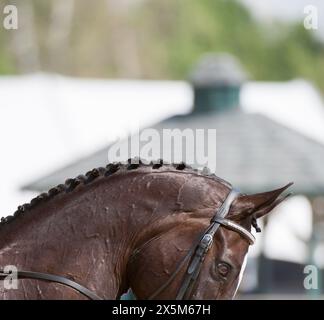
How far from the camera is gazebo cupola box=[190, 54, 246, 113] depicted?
44.3 feet

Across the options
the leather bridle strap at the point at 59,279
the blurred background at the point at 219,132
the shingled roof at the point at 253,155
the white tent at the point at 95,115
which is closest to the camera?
the leather bridle strap at the point at 59,279

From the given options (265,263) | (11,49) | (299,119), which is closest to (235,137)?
(265,263)

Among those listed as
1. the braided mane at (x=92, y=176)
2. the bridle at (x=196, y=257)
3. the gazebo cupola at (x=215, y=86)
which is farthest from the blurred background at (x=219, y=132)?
the bridle at (x=196, y=257)

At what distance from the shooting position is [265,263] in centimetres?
1291

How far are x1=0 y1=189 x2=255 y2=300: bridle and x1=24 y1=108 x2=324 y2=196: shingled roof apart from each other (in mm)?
8436

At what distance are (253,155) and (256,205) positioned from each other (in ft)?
30.9

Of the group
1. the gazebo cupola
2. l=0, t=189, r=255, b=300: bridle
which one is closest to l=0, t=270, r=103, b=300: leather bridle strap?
l=0, t=189, r=255, b=300: bridle

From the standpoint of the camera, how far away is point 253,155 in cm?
1302

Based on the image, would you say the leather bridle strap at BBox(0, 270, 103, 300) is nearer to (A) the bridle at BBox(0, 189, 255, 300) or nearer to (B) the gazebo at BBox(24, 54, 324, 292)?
(A) the bridle at BBox(0, 189, 255, 300)

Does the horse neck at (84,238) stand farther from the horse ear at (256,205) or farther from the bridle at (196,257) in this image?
the horse ear at (256,205)

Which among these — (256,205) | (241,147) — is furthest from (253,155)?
(256,205)

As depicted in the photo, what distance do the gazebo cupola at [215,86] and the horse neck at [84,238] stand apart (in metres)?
9.83

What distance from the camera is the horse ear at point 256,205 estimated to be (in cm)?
→ 364
